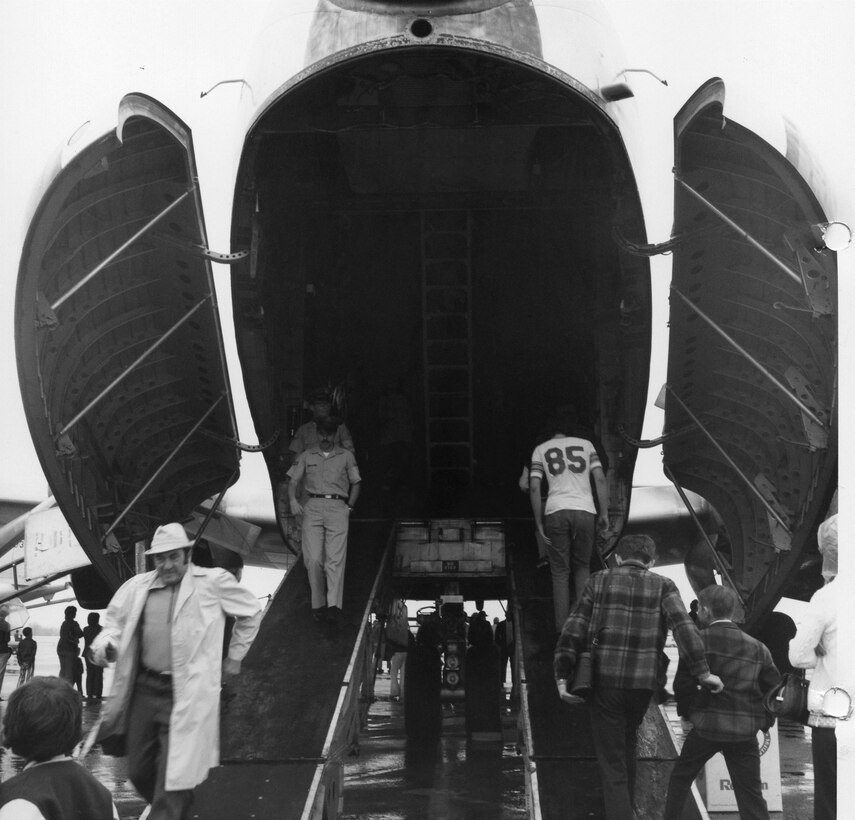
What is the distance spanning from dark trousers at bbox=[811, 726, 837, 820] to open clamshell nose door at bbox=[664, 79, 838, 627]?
2.42m

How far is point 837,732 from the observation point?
185 inches

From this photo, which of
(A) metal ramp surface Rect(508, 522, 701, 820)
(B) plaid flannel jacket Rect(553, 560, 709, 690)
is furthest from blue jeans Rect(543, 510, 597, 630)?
(B) plaid flannel jacket Rect(553, 560, 709, 690)

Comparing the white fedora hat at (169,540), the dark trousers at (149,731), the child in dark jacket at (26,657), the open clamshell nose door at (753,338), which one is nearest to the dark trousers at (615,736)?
the dark trousers at (149,731)

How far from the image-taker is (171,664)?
438cm

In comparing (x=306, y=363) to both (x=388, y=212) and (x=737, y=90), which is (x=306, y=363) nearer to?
(x=388, y=212)

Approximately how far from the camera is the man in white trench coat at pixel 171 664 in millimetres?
4258

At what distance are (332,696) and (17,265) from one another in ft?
9.81

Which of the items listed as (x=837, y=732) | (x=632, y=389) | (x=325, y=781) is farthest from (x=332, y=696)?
(x=632, y=389)

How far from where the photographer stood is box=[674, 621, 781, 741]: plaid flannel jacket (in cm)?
485

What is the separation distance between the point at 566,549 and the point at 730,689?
6.26 ft

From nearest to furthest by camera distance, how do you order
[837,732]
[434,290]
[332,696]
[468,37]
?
[837,732] → [468,37] → [332,696] → [434,290]

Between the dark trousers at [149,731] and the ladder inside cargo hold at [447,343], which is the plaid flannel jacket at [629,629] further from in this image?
the ladder inside cargo hold at [447,343]

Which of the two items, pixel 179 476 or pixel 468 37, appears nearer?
pixel 468 37

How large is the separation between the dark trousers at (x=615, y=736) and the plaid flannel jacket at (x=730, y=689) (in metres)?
0.25
